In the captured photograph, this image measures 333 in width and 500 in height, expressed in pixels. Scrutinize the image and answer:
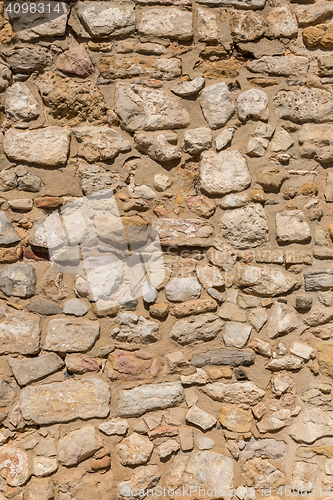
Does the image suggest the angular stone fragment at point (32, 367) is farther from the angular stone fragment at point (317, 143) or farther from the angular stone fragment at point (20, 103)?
the angular stone fragment at point (317, 143)

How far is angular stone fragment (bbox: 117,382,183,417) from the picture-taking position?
166cm

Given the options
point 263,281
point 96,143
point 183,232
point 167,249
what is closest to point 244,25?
point 96,143

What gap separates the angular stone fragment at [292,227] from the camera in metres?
1.76

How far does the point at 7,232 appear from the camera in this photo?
5.49 ft

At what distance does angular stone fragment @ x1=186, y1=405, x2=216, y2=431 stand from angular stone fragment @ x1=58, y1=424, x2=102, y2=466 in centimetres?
46

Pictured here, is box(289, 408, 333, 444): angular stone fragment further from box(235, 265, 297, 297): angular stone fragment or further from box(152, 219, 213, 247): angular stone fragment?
box(152, 219, 213, 247): angular stone fragment

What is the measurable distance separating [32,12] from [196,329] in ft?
5.73

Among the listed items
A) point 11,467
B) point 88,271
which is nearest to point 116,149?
point 88,271

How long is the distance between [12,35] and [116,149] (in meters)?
0.73

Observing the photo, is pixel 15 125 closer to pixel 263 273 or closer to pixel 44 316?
pixel 44 316

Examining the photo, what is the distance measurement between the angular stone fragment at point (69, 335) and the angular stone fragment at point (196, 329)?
406mm

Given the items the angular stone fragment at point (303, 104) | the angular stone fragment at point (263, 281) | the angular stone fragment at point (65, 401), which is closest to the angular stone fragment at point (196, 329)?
the angular stone fragment at point (263, 281)

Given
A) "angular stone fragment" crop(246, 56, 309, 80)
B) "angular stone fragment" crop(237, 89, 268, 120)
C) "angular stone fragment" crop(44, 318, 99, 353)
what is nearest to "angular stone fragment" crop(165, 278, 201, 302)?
"angular stone fragment" crop(44, 318, 99, 353)

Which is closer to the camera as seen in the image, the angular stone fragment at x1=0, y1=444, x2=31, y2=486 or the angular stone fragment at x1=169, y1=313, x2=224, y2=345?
the angular stone fragment at x1=0, y1=444, x2=31, y2=486
